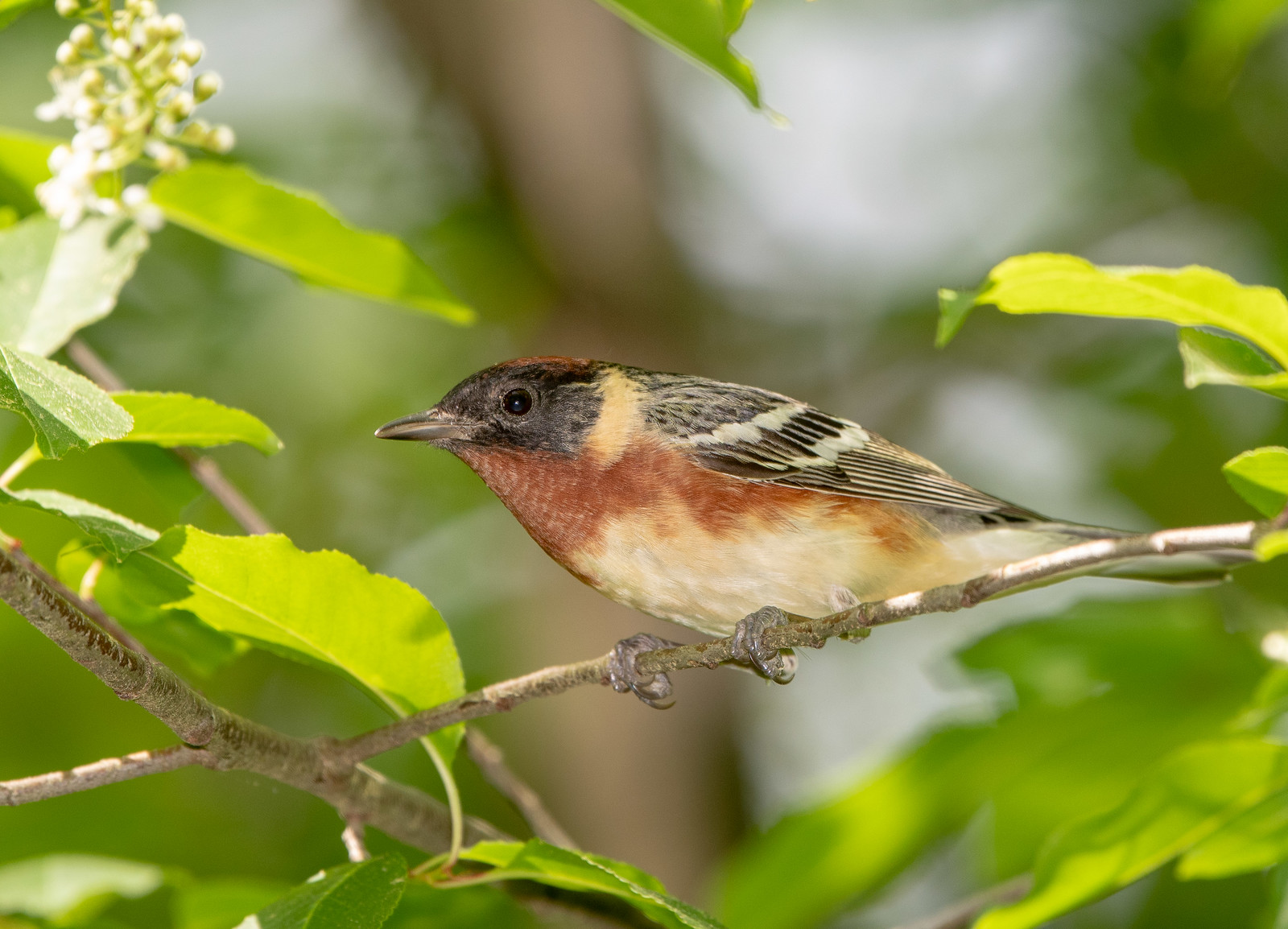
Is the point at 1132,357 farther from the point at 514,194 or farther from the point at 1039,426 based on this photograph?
the point at 514,194

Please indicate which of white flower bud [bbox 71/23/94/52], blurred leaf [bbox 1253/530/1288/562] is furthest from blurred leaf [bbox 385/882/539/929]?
white flower bud [bbox 71/23/94/52]

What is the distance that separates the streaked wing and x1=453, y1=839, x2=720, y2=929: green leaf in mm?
1430

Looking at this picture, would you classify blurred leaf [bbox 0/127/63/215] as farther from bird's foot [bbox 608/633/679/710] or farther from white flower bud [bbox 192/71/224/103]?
bird's foot [bbox 608/633/679/710]

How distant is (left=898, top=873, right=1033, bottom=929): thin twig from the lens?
330 cm

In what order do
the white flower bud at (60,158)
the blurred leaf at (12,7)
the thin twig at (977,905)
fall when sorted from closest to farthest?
the blurred leaf at (12,7) < the white flower bud at (60,158) < the thin twig at (977,905)

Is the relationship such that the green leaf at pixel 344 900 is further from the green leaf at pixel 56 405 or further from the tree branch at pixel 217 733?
the green leaf at pixel 56 405

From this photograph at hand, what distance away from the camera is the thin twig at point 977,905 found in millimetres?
3303

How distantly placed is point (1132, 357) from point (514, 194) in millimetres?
3859

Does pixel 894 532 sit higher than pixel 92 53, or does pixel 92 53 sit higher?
pixel 92 53

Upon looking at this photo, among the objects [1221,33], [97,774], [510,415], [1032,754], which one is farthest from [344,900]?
[1221,33]

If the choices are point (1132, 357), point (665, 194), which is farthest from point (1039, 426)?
point (665, 194)

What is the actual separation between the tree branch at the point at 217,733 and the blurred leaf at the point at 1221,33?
3.51 m

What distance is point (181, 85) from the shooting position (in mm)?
2738

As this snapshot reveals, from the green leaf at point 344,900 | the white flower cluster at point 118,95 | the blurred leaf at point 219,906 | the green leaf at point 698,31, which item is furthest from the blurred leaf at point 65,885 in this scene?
the green leaf at point 698,31
